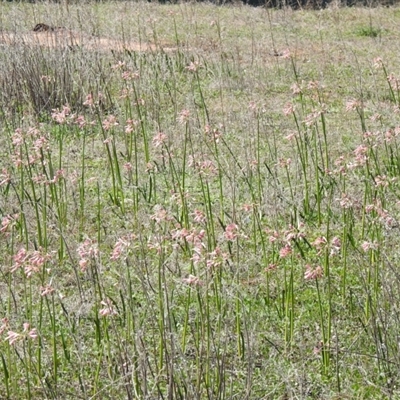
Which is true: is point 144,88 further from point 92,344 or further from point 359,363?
point 359,363

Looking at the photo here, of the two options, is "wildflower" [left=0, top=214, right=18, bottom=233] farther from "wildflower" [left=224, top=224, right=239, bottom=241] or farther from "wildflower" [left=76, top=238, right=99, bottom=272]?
"wildflower" [left=224, top=224, right=239, bottom=241]

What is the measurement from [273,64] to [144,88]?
342 centimetres

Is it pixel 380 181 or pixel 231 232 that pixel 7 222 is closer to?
pixel 231 232

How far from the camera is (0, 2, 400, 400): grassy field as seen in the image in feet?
10.0

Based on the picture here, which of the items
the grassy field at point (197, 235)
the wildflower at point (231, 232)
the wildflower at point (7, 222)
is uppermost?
the wildflower at point (231, 232)

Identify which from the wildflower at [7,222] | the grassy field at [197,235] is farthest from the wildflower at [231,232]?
the wildflower at [7,222]

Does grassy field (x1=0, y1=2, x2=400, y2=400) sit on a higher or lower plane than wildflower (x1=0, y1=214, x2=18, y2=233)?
lower

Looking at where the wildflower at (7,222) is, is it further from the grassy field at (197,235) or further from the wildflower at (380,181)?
the wildflower at (380,181)

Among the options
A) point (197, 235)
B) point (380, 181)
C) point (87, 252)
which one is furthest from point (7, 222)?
Result: point (380, 181)

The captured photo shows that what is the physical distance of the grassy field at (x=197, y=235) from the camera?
3061mm

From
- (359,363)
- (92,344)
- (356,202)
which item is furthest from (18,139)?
(359,363)

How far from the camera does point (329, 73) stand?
9.77 meters

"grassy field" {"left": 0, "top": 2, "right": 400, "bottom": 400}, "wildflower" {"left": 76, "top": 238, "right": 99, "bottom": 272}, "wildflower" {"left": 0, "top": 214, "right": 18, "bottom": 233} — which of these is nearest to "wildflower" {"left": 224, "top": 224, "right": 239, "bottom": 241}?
"grassy field" {"left": 0, "top": 2, "right": 400, "bottom": 400}

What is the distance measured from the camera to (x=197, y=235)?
9.57 ft
